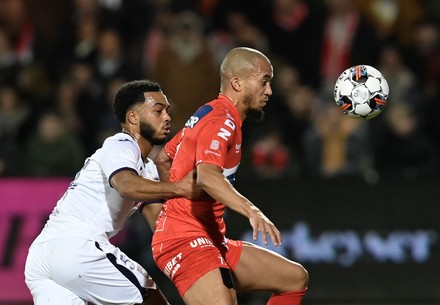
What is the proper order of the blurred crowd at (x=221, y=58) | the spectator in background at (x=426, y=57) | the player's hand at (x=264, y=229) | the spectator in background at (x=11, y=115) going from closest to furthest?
1. the player's hand at (x=264, y=229)
2. the blurred crowd at (x=221, y=58)
3. the spectator in background at (x=11, y=115)
4. the spectator in background at (x=426, y=57)

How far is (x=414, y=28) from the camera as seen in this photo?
498 inches

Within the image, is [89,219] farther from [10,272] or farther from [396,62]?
[396,62]

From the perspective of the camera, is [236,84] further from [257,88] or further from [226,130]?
[226,130]

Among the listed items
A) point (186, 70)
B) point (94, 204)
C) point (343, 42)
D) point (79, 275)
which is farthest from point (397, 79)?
point (79, 275)

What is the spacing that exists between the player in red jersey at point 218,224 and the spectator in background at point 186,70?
4.87 metres

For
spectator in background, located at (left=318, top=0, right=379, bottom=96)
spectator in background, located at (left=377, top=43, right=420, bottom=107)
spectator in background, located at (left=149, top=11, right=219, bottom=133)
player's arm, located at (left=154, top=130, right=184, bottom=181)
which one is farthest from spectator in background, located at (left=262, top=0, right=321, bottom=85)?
player's arm, located at (left=154, top=130, right=184, bottom=181)

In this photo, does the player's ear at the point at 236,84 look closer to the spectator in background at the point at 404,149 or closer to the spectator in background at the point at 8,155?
the spectator in background at the point at 404,149

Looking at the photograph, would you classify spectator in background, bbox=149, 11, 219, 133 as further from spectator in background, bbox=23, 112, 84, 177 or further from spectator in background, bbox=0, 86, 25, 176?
spectator in background, bbox=0, 86, 25, 176

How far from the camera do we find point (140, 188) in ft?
19.7

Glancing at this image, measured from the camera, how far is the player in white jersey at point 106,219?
242 inches

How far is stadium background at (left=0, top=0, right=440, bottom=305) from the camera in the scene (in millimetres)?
10281

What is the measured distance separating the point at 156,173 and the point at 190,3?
6.04 meters

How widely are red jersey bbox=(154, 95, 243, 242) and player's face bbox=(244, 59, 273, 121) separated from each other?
0.12 metres

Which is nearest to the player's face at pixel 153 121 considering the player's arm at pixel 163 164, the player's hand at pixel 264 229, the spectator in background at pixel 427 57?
the player's arm at pixel 163 164
